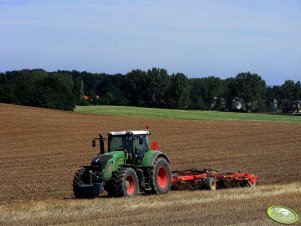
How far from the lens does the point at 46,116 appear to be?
48.2m

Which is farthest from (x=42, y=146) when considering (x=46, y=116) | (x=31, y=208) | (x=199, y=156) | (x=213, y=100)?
(x=213, y=100)

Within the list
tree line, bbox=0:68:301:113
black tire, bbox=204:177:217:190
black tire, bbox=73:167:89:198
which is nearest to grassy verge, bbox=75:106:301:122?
tree line, bbox=0:68:301:113

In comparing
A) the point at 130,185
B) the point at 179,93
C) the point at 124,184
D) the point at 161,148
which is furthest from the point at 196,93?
the point at 124,184

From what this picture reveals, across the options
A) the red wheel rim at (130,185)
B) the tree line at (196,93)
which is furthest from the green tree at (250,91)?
the red wheel rim at (130,185)

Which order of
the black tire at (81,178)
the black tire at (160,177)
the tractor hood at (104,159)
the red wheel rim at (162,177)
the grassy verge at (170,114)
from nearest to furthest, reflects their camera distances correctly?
the tractor hood at (104,159), the black tire at (81,178), the black tire at (160,177), the red wheel rim at (162,177), the grassy verge at (170,114)

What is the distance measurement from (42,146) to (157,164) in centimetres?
1859

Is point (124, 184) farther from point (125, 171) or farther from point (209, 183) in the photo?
point (209, 183)

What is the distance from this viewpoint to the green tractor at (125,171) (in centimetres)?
1620

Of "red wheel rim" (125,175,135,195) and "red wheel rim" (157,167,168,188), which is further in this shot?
"red wheel rim" (157,167,168,188)

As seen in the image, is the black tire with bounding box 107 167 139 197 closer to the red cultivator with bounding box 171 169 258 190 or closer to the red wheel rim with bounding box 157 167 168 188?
the red wheel rim with bounding box 157 167 168 188

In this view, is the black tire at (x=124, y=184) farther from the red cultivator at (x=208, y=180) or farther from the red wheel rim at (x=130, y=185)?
the red cultivator at (x=208, y=180)

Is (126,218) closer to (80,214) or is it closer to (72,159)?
(80,214)

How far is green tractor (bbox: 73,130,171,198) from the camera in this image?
53.2ft

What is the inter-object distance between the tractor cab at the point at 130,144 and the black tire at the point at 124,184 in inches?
31.3
